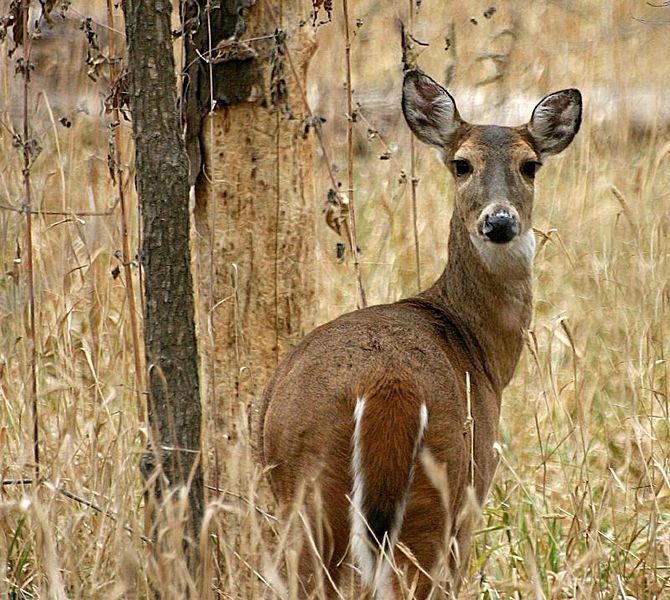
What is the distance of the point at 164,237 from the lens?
115 inches

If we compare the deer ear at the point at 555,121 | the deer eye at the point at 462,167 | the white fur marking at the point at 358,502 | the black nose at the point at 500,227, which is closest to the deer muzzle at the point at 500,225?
the black nose at the point at 500,227

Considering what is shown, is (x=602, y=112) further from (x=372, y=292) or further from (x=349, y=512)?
(x=349, y=512)

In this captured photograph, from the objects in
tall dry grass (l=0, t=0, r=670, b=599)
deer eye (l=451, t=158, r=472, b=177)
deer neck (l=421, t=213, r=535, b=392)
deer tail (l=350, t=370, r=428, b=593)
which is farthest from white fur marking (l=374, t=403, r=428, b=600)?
deer eye (l=451, t=158, r=472, b=177)

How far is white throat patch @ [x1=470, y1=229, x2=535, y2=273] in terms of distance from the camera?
3932 millimetres

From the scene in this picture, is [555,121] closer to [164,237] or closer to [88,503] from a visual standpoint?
[164,237]

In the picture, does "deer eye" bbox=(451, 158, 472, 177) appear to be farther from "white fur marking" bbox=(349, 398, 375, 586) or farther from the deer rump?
"white fur marking" bbox=(349, 398, 375, 586)

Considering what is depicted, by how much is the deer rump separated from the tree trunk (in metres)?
0.55

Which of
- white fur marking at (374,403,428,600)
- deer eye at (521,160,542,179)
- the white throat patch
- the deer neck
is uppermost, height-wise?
deer eye at (521,160,542,179)

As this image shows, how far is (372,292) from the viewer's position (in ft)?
18.6

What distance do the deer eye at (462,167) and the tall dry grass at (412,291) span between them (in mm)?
344

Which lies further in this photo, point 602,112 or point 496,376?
point 602,112

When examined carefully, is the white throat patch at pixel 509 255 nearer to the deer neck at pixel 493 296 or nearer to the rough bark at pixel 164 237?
the deer neck at pixel 493 296

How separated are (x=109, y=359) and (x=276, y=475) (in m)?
1.44

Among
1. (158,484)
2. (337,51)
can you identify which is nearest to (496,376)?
(158,484)
